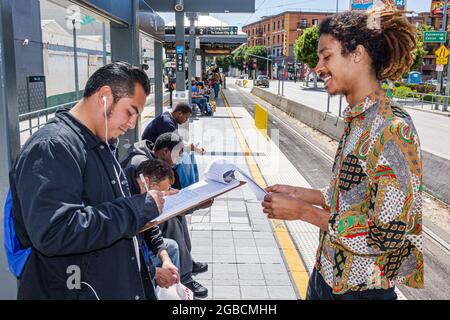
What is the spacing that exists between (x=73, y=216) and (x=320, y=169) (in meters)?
8.97

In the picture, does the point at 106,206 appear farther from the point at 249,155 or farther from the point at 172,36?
the point at 172,36

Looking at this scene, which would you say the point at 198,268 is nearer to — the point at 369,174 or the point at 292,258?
the point at 292,258

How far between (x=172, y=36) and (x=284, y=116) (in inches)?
387

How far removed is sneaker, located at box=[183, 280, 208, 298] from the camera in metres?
4.07

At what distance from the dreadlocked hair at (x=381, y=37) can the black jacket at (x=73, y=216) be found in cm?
114

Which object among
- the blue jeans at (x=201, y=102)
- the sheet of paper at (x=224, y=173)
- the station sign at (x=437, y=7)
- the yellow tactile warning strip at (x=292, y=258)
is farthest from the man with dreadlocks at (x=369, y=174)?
the station sign at (x=437, y=7)

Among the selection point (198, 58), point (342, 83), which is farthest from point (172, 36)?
point (342, 83)

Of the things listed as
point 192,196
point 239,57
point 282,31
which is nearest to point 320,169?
point 192,196

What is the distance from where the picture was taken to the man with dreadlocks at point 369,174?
5.72 ft

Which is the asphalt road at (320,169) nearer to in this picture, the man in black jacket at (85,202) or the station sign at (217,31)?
the man in black jacket at (85,202)

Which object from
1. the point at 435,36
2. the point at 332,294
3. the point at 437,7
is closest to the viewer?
the point at 332,294

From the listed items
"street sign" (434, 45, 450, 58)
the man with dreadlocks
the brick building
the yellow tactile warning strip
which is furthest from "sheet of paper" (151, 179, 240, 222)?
the brick building

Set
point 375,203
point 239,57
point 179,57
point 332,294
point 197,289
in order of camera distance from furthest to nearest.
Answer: point 239,57 → point 179,57 → point 197,289 → point 332,294 → point 375,203

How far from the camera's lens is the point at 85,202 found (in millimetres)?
1814
